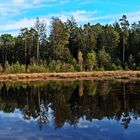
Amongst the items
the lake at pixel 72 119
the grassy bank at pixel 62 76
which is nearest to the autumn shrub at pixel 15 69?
the grassy bank at pixel 62 76

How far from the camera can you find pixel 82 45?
10412cm

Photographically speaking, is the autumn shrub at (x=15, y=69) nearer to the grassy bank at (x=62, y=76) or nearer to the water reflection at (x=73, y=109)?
the grassy bank at (x=62, y=76)

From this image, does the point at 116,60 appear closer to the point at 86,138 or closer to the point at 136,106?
the point at 136,106

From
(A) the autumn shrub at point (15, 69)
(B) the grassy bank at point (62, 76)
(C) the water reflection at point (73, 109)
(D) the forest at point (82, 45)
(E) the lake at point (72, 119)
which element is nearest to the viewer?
(E) the lake at point (72, 119)

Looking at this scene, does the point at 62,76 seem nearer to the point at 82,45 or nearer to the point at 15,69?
the point at 15,69

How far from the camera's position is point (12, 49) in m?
121

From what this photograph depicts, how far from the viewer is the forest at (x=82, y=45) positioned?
9288 cm

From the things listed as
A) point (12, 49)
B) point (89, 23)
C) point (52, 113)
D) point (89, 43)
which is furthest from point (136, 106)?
point (12, 49)

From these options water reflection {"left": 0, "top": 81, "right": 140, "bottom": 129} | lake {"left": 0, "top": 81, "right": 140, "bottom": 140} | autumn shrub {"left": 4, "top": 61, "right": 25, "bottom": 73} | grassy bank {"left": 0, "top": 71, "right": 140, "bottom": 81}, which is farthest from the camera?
autumn shrub {"left": 4, "top": 61, "right": 25, "bottom": 73}

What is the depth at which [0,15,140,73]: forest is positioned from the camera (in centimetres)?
9288

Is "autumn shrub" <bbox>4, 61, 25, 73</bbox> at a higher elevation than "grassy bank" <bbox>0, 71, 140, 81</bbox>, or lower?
higher

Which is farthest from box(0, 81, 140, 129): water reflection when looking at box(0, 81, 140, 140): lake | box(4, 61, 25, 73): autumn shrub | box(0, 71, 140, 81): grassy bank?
box(4, 61, 25, 73): autumn shrub

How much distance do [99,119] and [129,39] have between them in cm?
8399

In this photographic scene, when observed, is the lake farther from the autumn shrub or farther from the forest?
the forest
